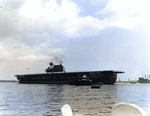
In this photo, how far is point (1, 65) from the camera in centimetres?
380

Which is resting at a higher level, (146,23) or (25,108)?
(146,23)

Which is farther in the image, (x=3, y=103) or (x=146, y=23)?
(x=3, y=103)

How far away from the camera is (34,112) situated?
4910 millimetres

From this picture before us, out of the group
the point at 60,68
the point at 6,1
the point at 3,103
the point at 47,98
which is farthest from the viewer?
the point at 47,98

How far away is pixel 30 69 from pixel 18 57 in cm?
25

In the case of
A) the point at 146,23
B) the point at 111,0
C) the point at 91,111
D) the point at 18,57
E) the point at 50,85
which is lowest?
the point at 91,111

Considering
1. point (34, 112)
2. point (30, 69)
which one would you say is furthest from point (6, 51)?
point (34, 112)

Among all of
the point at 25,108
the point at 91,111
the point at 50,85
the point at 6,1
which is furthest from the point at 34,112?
the point at 6,1

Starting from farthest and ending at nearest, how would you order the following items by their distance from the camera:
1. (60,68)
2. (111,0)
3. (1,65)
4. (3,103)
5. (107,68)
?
(3,103)
(60,68)
(107,68)
(1,65)
(111,0)

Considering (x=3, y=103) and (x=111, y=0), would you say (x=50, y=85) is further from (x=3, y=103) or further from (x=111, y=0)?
(x=111, y=0)

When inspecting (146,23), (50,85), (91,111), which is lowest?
(91,111)

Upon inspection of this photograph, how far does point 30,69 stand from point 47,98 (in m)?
2.52

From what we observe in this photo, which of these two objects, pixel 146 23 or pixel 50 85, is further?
pixel 50 85

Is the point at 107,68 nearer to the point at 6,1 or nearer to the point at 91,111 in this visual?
the point at 91,111
